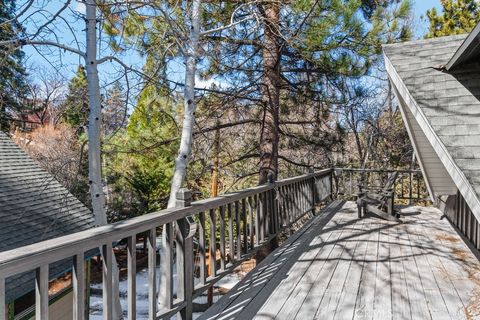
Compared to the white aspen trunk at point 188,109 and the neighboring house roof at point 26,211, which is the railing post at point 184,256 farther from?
the neighboring house roof at point 26,211

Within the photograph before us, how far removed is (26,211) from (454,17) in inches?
518

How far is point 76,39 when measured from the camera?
3986 millimetres

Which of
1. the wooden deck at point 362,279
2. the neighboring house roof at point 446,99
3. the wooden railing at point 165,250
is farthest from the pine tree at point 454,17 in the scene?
the wooden railing at point 165,250

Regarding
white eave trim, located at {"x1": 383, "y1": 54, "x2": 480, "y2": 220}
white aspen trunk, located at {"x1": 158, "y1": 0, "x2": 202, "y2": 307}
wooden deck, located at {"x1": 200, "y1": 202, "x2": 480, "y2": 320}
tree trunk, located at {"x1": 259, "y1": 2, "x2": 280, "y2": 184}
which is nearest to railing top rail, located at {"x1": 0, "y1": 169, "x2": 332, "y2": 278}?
wooden deck, located at {"x1": 200, "y1": 202, "x2": 480, "y2": 320}

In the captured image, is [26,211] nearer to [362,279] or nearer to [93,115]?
[93,115]

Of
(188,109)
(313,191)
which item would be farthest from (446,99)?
(313,191)

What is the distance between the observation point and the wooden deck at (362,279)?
9.04 feet

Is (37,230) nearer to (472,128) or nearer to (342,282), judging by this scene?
(342,282)

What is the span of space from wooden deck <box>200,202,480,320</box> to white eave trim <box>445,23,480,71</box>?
6.84 feet

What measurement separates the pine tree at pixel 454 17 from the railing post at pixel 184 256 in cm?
1184

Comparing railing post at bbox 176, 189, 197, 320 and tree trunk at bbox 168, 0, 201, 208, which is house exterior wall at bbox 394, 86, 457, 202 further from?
railing post at bbox 176, 189, 197, 320

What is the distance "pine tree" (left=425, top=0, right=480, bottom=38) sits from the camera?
1130 centimetres

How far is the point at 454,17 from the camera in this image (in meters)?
11.7

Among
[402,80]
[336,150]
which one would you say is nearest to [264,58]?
[336,150]
